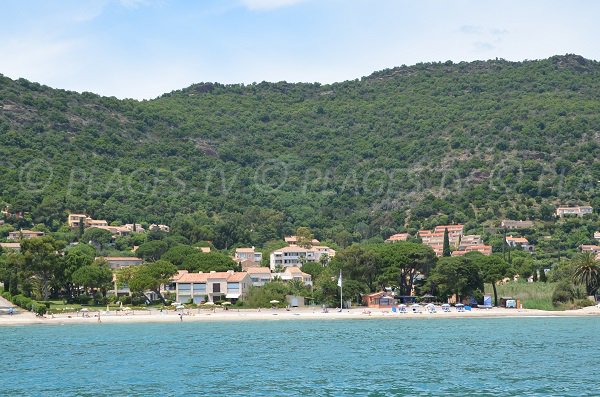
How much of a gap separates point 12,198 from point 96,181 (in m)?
22.4

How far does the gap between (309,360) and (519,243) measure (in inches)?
3970

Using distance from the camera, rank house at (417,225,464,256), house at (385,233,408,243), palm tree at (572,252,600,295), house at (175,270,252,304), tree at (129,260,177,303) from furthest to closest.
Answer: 1. house at (385,233,408,243)
2. house at (417,225,464,256)
3. house at (175,270,252,304)
4. tree at (129,260,177,303)
5. palm tree at (572,252,600,295)

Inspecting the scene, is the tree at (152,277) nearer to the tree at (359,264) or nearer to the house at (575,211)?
the tree at (359,264)

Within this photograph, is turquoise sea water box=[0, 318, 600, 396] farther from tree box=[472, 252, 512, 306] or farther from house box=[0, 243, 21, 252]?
house box=[0, 243, 21, 252]

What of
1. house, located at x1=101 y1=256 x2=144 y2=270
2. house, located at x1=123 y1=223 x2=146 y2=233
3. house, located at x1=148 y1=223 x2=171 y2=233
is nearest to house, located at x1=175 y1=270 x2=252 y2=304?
house, located at x1=101 y1=256 x2=144 y2=270

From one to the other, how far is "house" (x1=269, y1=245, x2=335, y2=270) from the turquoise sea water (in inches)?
2422

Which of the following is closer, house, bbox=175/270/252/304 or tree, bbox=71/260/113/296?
tree, bbox=71/260/113/296

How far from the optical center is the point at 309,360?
51.6 m

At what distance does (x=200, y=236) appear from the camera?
14875cm

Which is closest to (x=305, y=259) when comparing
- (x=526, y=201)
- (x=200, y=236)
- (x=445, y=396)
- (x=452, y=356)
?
(x=200, y=236)

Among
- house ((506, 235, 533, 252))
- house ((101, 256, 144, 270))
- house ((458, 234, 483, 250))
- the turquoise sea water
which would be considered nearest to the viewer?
the turquoise sea water

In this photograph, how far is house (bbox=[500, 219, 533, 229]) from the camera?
157125 millimetres

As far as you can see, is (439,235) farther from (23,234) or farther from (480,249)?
(23,234)

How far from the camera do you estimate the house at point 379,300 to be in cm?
9362
